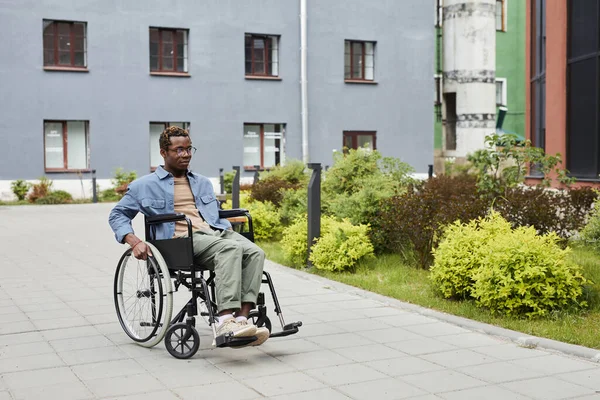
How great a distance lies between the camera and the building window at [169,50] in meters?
27.0

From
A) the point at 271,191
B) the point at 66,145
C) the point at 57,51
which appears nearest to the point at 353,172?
the point at 271,191

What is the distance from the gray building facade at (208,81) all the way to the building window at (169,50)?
33 mm

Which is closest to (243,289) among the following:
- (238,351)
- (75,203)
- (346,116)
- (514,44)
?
(238,351)

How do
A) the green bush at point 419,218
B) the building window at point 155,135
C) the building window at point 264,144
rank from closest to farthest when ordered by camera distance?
the green bush at point 419,218 → the building window at point 155,135 → the building window at point 264,144

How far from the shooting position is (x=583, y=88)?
1644 centimetres

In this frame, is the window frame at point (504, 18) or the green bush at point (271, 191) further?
the window frame at point (504, 18)

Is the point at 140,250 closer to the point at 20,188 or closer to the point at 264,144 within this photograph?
the point at 20,188

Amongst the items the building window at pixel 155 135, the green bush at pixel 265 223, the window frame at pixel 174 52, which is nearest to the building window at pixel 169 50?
the window frame at pixel 174 52

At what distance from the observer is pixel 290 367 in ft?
18.5

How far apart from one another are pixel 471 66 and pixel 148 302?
28613mm

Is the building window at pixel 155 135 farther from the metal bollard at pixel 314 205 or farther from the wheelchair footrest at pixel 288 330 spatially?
the wheelchair footrest at pixel 288 330

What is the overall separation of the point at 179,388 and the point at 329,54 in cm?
2483

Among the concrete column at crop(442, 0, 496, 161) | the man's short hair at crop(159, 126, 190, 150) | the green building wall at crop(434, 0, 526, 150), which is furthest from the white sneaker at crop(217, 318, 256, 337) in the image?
the green building wall at crop(434, 0, 526, 150)

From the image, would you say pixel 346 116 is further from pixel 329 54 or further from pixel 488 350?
pixel 488 350
